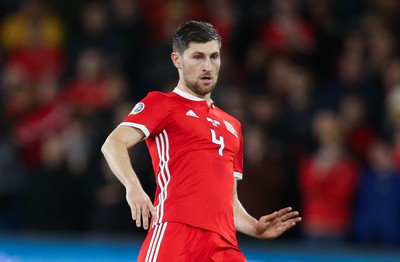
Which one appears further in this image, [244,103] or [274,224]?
[244,103]

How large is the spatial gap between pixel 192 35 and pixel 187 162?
0.74 metres

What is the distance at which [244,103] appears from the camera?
434 inches

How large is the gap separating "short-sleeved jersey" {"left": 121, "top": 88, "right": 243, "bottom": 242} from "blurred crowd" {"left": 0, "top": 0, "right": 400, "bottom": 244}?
4614mm

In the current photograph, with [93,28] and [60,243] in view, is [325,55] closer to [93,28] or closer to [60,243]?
[93,28]

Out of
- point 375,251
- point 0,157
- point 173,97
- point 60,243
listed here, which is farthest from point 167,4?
point 173,97

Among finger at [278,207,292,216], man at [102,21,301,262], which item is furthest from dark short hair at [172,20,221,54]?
finger at [278,207,292,216]

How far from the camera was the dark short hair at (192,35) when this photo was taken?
5441mm

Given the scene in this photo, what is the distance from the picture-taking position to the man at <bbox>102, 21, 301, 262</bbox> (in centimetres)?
523

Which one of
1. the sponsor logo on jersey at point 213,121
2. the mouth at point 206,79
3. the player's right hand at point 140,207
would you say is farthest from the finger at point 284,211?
the player's right hand at point 140,207

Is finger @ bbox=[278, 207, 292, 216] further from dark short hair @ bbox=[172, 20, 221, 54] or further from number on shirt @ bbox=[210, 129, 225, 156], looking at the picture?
dark short hair @ bbox=[172, 20, 221, 54]

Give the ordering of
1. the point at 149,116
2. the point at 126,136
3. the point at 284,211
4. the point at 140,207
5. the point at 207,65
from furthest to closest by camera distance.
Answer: the point at 284,211 < the point at 207,65 < the point at 149,116 < the point at 126,136 < the point at 140,207

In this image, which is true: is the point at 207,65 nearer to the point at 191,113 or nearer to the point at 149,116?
the point at 191,113

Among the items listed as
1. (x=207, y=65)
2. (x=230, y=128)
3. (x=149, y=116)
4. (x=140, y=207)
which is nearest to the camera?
(x=140, y=207)

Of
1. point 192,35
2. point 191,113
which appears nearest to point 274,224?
point 191,113
